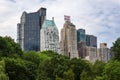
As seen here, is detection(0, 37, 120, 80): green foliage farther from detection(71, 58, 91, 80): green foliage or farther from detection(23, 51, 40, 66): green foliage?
detection(23, 51, 40, 66): green foliage

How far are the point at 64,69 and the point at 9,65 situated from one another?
1349 cm

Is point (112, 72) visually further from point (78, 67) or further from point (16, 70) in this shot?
point (78, 67)

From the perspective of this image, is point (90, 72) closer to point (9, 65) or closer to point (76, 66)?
point (76, 66)

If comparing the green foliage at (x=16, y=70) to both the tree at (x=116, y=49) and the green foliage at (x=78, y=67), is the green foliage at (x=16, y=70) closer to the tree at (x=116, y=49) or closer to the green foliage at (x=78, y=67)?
the green foliage at (x=78, y=67)

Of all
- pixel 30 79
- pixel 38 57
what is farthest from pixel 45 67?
pixel 38 57

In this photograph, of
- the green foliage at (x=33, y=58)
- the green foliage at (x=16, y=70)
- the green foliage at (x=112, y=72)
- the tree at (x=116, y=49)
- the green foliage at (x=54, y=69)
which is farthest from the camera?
the green foliage at (x=33, y=58)

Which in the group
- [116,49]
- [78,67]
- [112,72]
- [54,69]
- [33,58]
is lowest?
[54,69]

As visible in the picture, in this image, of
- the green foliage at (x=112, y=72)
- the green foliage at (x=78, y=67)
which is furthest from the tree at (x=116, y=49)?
the green foliage at (x=78, y=67)

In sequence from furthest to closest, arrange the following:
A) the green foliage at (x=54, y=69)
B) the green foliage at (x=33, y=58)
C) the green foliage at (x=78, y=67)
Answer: the green foliage at (x=33, y=58), the green foliage at (x=78, y=67), the green foliage at (x=54, y=69)

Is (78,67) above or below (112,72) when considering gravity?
above

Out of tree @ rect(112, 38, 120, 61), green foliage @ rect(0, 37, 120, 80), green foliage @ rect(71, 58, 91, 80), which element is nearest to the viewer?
green foliage @ rect(0, 37, 120, 80)

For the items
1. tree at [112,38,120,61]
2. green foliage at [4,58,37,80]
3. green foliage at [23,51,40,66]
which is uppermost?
tree at [112,38,120,61]

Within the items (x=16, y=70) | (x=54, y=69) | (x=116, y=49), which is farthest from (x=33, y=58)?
(x=116, y=49)

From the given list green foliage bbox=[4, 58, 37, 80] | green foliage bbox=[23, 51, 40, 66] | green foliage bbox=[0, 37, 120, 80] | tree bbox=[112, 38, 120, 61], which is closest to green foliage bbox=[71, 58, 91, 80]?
green foliage bbox=[0, 37, 120, 80]
